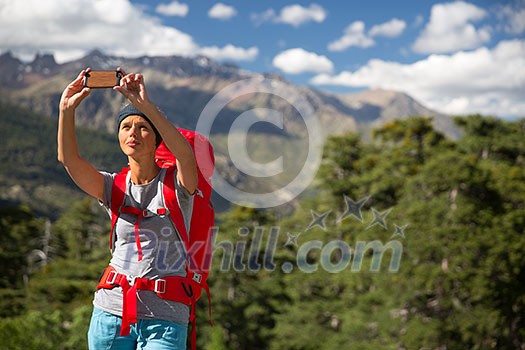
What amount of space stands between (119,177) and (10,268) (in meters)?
37.9

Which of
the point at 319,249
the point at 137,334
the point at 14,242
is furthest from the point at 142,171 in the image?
the point at 14,242

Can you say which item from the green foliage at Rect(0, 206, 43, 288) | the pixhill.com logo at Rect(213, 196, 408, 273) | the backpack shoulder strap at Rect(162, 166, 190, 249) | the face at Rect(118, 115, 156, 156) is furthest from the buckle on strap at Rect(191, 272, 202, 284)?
the green foliage at Rect(0, 206, 43, 288)

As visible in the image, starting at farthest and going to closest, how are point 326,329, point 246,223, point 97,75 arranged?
point 246,223 < point 326,329 < point 97,75

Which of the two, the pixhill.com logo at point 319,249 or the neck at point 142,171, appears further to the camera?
the pixhill.com logo at point 319,249

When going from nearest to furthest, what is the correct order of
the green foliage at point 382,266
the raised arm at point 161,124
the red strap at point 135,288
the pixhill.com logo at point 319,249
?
the raised arm at point 161,124 → the red strap at point 135,288 → the green foliage at point 382,266 → the pixhill.com logo at point 319,249

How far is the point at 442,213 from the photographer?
790 inches

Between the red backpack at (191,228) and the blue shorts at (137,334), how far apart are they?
83mm

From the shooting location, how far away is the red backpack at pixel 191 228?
246 centimetres

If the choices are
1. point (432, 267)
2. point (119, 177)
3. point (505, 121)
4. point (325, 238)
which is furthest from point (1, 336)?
point (505, 121)

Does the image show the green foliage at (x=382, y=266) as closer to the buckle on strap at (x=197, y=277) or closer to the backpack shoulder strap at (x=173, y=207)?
the buckle on strap at (x=197, y=277)

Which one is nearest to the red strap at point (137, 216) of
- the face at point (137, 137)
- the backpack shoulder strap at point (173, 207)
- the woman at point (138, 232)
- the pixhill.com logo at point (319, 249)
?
the woman at point (138, 232)

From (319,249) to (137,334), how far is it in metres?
26.0

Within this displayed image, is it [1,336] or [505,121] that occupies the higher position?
[505,121]

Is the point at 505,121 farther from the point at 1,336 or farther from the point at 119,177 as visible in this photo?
the point at 119,177
